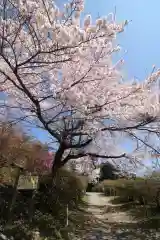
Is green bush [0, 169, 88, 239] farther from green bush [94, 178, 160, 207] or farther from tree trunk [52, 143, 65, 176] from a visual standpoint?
green bush [94, 178, 160, 207]

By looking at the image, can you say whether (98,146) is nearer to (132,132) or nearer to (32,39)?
(132,132)

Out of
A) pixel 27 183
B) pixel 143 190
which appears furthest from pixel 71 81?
pixel 143 190

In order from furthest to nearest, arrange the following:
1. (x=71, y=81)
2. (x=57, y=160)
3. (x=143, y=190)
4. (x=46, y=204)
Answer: (x=143, y=190) < (x=57, y=160) < (x=46, y=204) < (x=71, y=81)

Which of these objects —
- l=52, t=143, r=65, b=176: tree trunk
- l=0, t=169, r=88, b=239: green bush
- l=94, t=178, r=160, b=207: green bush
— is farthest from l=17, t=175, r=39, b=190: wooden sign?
l=94, t=178, r=160, b=207: green bush

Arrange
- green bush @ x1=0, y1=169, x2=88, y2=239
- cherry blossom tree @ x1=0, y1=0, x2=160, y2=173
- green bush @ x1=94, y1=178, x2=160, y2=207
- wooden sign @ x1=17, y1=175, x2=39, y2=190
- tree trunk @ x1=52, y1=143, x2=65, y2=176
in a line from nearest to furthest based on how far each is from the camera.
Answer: cherry blossom tree @ x1=0, y1=0, x2=160, y2=173, wooden sign @ x1=17, y1=175, x2=39, y2=190, green bush @ x1=0, y1=169, x2=88, y2=239, tree trunk @ x1=52, y1=143, x2=65, y2=176, green bush @ x1=94, y1=178, x2=160, y2=207

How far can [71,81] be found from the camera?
955 centimetres

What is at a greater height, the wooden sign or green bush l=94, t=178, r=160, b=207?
green bush l=94, t=178, r=160, b=207

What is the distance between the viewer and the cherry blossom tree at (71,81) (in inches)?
264

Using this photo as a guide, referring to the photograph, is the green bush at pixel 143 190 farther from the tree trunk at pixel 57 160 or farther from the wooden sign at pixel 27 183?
the wooden sign at pixel 27 183

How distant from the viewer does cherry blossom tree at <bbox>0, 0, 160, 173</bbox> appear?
264 inches

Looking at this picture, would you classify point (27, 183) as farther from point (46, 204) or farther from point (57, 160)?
point (57, 160)

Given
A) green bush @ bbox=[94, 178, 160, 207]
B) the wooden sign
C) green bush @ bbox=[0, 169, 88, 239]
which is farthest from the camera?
green bush @ bbox=[94, 178, 160, 207]

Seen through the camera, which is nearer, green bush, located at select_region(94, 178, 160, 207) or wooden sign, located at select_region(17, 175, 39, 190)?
wooden sign, located at select_region(17, 175, 39, 190)

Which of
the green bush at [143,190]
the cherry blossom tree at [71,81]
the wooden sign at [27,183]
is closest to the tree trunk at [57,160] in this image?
the cherry blossom tree at [71,81]
